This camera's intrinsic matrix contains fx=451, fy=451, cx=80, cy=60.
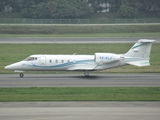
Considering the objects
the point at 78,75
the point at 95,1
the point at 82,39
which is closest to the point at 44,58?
the point at 78,75

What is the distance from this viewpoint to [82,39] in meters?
70.6

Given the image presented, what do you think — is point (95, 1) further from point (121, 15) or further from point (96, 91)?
point (96, 91)

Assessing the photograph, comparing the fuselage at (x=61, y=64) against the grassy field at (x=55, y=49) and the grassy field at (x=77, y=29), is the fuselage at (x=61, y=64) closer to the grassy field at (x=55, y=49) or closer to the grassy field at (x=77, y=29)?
the grassy field at (x=55, y=49)

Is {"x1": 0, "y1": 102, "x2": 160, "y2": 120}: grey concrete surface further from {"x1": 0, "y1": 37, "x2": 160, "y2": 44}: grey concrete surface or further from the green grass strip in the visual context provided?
{"x1": 0, "y1": 37, "x2": 160, "y2": 44}: grey concrete surface

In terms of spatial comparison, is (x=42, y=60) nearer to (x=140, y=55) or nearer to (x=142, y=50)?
(x=140, y=55)

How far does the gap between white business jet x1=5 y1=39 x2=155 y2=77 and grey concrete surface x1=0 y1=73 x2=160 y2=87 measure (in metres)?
0.80

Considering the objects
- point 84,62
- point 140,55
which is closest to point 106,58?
point 84,62

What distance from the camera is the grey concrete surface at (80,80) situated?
3456 cm

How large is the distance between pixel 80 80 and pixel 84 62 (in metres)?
2.76

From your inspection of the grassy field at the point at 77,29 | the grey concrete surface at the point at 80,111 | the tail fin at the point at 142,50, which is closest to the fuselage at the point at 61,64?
the tail fin at the point at 142,50

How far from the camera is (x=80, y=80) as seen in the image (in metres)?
37.2

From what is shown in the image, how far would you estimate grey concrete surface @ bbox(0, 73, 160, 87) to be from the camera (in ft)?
113

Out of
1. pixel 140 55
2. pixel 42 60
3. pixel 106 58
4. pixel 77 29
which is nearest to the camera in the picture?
pixel 106 58

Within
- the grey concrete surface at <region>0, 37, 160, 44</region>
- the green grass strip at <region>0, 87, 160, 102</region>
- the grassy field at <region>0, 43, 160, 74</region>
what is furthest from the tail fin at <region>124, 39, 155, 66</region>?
the grey concrete surface at <region>0, 37, 160, 44</region>
